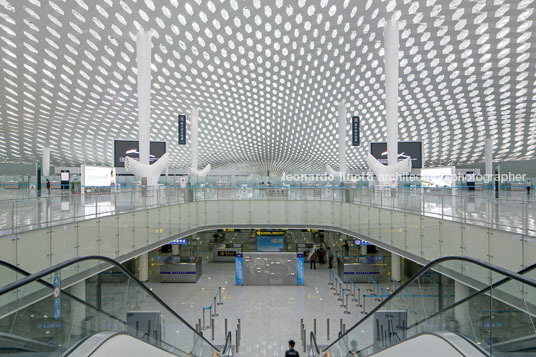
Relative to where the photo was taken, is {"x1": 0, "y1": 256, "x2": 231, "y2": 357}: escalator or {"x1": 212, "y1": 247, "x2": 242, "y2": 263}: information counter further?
{"x1": 212, "y1": 247, "x2": 242, "y2": 263}: information counter

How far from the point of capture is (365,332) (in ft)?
25.2

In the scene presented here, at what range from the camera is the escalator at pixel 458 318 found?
10.3 feet

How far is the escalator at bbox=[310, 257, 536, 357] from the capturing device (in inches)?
124

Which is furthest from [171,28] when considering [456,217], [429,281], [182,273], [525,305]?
[525,305]

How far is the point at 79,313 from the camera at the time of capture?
388cm

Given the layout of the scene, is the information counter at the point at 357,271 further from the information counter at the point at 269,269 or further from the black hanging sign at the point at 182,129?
the black hanging sign at the point at 182,129

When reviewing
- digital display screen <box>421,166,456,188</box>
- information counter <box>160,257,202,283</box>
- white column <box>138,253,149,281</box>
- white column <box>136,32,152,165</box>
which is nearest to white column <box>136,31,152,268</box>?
white column <box>136,32,152,165</box>

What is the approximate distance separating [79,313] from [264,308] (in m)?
11.8

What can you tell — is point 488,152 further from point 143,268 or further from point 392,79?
point 143,268

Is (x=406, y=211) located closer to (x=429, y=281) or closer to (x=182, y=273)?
(x=429, y=281)

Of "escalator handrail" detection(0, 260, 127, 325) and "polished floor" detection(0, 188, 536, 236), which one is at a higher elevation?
"polished floor" detection(0, 188, 536, 236)

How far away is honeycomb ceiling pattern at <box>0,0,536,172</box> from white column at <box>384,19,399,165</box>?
5218 mm

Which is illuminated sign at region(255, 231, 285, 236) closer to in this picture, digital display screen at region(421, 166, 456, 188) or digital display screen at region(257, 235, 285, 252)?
digital display screen at region(257, 235, 285, 252)

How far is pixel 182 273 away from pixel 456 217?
14.7 m
